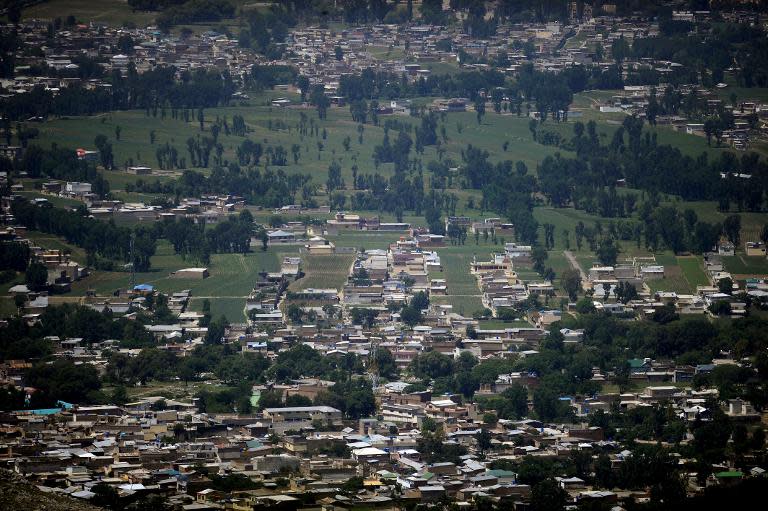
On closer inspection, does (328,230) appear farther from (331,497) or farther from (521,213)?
(331,497)

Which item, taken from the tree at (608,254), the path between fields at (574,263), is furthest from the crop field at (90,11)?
the tree at (608,254)

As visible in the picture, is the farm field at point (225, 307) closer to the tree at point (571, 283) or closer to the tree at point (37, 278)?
the tree at point (37, 278)

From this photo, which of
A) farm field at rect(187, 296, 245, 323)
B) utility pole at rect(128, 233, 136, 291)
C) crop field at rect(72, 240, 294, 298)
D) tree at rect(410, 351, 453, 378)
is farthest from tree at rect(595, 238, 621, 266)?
utility pole at rect(128, 233, 136, 291)

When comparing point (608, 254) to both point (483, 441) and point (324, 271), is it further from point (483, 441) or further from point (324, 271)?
point (483, 441)

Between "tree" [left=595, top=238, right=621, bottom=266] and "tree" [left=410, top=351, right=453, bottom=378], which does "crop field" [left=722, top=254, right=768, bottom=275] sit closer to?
"tree" [left=595, top=238, right=621, bottom=266]

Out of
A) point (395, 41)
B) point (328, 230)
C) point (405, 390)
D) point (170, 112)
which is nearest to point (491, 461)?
point (405, 390)

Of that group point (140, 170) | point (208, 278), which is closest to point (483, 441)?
point (208, 278)
